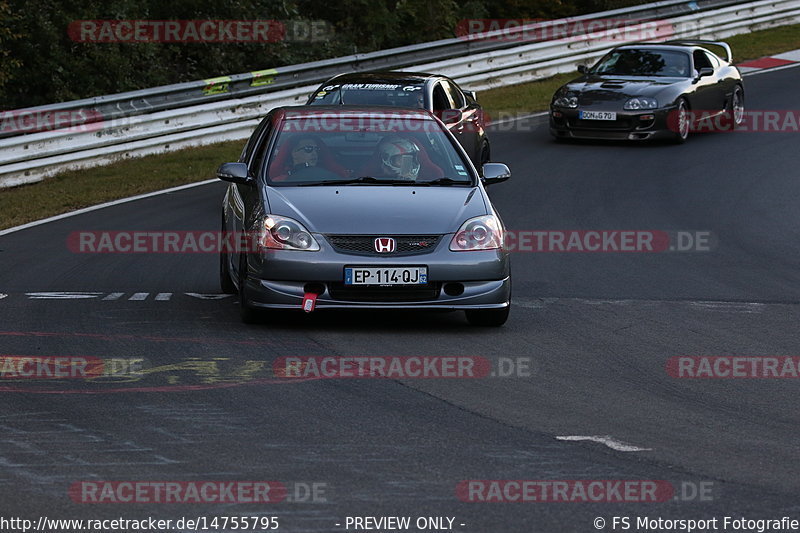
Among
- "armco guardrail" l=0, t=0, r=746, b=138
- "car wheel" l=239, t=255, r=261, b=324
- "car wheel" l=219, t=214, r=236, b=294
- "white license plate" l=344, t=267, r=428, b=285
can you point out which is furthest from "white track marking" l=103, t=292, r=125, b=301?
"armco guardrail" l=0, t=0, r=746, b=138

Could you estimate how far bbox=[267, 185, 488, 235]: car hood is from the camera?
9.20 meters

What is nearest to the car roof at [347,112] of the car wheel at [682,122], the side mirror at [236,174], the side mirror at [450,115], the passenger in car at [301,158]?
the passenger in car at [301,158]

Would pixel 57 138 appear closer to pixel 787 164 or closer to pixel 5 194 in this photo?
pixel 5 194

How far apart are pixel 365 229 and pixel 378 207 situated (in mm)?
274

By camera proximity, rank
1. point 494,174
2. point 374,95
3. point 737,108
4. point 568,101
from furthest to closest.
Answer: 1. point 737,108
2. point 568,101
3. point 374,95
4. point 494,174

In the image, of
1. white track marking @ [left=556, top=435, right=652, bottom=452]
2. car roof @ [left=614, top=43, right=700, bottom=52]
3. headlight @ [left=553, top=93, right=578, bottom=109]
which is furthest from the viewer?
car roof @ [left=614, top=43, right=700, bottom=52]

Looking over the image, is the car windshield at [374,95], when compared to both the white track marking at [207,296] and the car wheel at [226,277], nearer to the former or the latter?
the car wheel at [226,277]

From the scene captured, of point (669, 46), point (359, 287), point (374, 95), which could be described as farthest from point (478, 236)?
point (669, 46)

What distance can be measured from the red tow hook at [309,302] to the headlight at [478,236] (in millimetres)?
970

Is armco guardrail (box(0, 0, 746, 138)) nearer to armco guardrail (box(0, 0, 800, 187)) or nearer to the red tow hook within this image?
armco guardrail (box(0, 0, 800, 187))

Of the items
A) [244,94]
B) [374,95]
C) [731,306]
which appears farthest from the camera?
[244,94]

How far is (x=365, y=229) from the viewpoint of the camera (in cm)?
916

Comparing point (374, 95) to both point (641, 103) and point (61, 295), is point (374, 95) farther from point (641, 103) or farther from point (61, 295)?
point (61, 295)

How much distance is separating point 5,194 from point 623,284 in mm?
8935
